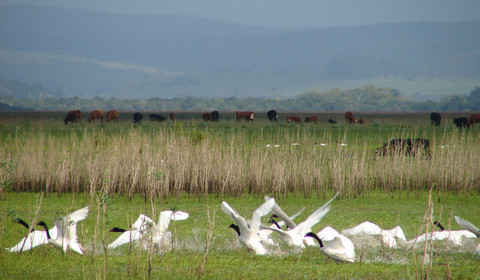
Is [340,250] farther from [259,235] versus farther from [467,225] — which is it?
[467,225]

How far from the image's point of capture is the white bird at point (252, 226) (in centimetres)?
651

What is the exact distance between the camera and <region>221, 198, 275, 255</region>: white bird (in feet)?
21.4

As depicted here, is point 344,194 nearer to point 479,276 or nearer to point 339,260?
point 339,260

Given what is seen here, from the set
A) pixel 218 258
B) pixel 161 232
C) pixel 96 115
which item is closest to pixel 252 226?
pixel 218 258

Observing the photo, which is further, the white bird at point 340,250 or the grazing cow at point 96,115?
the grazing cow at point 96,115

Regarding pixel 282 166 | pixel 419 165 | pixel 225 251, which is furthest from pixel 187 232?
pixel 419 165

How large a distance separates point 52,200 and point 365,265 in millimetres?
7757

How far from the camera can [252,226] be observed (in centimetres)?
666

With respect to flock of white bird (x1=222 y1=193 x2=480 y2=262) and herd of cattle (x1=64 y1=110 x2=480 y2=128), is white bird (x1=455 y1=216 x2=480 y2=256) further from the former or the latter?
herd of cattle (x1=64 y1=110 x2=480 y2=128)

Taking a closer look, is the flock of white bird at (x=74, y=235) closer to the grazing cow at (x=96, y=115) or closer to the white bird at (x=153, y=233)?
the white bird at (x=153, y=233)

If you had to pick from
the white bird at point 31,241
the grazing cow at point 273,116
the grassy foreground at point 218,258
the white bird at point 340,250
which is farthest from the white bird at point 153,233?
the grazing cow at point 273,116

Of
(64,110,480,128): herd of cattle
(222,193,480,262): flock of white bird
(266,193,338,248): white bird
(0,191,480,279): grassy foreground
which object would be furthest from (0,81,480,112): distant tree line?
(266,193,338,248): white bird

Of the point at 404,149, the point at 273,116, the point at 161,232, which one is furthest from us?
the point at 273,116

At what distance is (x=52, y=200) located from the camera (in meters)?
12.1
